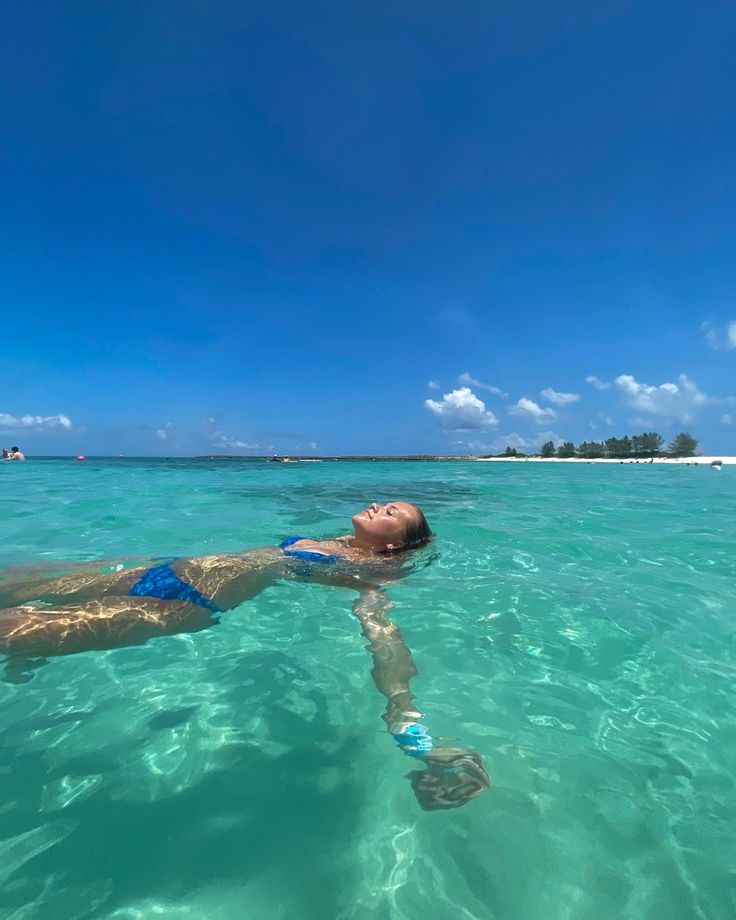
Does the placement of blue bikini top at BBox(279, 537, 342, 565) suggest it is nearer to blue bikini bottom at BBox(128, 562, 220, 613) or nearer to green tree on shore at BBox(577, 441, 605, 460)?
blue bikini bottom at BBox(128, 562, 220, 613)

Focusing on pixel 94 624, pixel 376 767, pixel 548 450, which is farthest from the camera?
pixel 548 450

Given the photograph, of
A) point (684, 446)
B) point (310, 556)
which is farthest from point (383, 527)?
point (684, 446)

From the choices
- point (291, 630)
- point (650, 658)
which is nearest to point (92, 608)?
point (291, 630)

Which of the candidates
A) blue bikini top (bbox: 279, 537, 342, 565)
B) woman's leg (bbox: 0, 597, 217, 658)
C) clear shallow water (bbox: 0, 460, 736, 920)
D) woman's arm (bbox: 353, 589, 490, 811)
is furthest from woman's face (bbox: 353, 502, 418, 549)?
woman's leg (bbox: 0, 597, 217, 658)

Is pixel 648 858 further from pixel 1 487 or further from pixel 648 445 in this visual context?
pixel 648 445

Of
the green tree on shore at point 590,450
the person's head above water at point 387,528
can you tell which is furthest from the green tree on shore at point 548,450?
the person's head above water at point 387,528

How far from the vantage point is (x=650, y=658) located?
3.99 m

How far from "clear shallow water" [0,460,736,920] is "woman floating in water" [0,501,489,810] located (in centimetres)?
13

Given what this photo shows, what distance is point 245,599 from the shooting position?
5.11m

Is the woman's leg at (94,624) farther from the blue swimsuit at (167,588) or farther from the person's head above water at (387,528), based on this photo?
the person's head above water at (387,528)

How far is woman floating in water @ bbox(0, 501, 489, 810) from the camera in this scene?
2732mm

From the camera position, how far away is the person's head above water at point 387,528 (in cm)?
602

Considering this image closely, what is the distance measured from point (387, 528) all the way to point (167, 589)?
2656 mm

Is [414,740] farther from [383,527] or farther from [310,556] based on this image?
[383,527]
